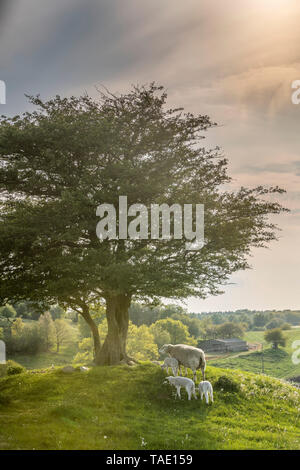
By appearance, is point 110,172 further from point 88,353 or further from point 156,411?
point 88,353

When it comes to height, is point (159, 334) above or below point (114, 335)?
below

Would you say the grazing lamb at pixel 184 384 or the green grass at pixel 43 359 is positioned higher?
the grazing lamb at pixel 184 384

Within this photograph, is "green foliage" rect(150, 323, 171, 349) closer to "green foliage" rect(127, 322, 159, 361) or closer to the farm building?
"green foliage" rect(127, 322, 159, 361)

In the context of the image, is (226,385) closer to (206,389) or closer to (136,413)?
(206,389)

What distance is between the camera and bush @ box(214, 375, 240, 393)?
21.2 m

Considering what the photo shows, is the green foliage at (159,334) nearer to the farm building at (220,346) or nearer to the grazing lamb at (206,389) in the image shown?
the farm building at (220,346)

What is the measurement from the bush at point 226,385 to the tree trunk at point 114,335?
792cm

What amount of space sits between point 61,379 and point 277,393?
13652 millimetres

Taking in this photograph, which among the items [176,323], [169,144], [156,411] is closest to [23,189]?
[169,144]

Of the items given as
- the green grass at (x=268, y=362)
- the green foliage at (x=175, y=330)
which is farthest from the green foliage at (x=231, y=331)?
the green foliage at (x=175, y=330)

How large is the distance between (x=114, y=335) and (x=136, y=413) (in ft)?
33.3

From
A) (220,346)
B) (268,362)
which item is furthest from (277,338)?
(220,346)

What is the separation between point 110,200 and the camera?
856 inches

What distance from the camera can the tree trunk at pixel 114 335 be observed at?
26.7 metres
